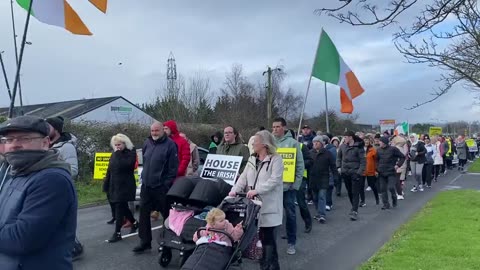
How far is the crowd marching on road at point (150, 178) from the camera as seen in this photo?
2594mm

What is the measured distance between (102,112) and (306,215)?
124ft

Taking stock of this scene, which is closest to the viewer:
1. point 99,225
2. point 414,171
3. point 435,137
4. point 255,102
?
point 99,225

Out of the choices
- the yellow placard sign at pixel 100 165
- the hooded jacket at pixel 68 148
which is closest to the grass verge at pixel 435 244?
the hooded jacket at pixel 68 148

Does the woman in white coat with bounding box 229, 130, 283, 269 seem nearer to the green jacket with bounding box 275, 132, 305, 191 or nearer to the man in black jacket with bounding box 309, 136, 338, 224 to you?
the green jacket with bounding box 275, 132, 305, 191

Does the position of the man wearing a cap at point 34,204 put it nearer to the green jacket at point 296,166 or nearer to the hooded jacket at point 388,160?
the green jacket at point 296,166

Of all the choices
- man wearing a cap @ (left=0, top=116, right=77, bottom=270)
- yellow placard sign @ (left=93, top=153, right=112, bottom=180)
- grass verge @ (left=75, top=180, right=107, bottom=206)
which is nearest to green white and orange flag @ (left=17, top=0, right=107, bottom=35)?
man wearing a cap @ (left=0, top=116, right=77, bottom=270)

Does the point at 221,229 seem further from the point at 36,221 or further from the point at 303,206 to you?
the point at 303,206

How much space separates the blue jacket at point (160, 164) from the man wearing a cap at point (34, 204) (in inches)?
171

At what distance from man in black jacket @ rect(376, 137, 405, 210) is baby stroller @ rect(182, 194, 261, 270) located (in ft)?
24.4

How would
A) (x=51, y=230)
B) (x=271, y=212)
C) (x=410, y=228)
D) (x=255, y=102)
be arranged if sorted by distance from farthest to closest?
(x=255, y=102) < (x=410, y=228) < (x=271, y=212) < (x=51, y=230)

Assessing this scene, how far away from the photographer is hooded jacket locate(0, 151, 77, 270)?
2.53 metres

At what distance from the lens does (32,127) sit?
8.79 ft

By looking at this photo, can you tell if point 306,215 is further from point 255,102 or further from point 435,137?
point 255,102

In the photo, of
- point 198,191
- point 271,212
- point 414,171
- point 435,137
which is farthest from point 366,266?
point 435,137
